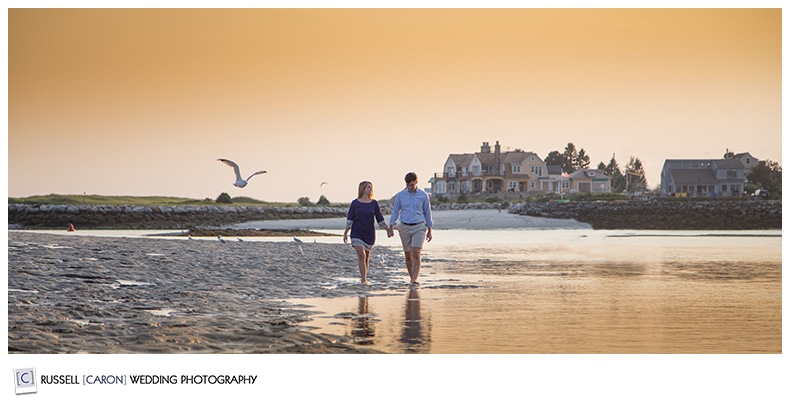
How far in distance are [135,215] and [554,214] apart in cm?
2929

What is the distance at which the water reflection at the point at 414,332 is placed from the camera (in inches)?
350

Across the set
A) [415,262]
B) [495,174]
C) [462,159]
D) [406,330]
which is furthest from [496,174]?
[406,330]

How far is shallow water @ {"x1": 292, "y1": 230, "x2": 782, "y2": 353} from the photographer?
923cm

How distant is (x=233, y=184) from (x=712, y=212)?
1879 inches

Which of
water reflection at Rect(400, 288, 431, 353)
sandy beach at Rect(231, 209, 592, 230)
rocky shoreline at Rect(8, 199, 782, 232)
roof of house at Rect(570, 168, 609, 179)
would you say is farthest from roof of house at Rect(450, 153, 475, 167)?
water reflection at Rect(400, 288, 431, 353)

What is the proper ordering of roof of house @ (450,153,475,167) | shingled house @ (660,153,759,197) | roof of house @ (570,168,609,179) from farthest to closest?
roof of house @ (570,168,609,179) → roof of house @ (450,153,475,167) → shingled house @ (660,153,759,197)

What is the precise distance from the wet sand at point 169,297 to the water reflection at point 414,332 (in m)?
0.58

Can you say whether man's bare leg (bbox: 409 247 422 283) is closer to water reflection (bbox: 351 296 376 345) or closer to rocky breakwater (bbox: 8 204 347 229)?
water reflection (bbox: 351 296 376 345)

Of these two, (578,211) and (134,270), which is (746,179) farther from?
(134,270)

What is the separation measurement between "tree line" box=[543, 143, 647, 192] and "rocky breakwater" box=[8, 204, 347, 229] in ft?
227

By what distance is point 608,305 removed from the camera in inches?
483

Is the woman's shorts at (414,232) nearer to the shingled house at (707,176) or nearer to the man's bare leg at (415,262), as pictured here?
the man's bare leg at (415,262)

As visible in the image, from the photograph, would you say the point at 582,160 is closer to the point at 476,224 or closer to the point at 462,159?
the point at 462,159

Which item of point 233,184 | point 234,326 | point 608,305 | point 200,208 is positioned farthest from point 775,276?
point 200,208
